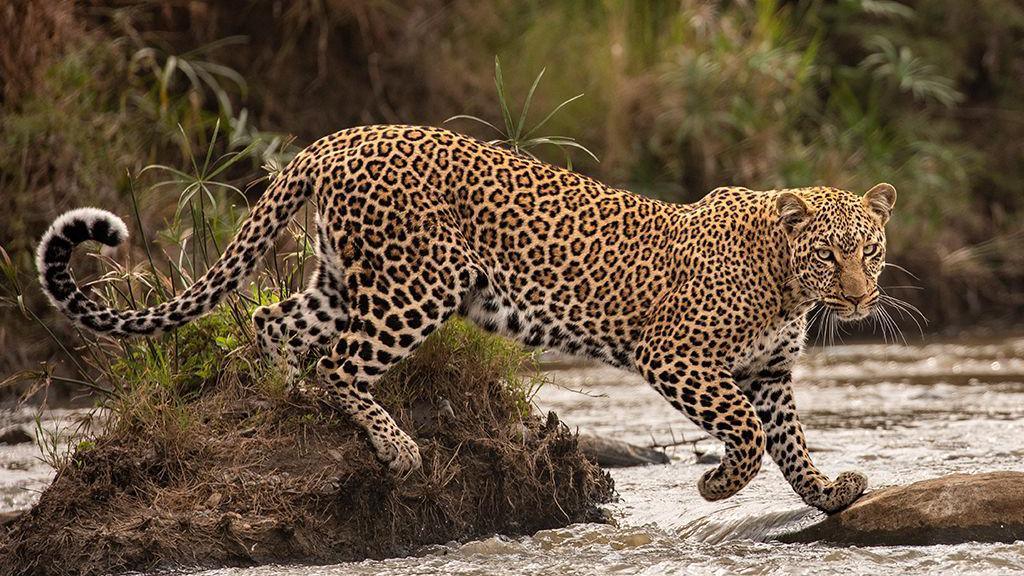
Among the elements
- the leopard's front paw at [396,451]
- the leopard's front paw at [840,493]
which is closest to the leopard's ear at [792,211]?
the leopard's front paw at [840,493]

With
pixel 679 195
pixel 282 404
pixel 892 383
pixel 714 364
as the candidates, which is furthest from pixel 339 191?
pixel 679 195

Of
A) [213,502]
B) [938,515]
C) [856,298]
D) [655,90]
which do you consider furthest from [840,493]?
[655,90]

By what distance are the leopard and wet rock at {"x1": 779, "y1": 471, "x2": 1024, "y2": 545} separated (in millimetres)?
199

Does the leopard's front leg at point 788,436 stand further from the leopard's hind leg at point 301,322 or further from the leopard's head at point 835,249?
the leopard's hind leg at point 301,322

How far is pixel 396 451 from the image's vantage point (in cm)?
708

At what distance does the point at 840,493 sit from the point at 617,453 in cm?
229

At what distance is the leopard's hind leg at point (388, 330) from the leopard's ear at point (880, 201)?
200cm

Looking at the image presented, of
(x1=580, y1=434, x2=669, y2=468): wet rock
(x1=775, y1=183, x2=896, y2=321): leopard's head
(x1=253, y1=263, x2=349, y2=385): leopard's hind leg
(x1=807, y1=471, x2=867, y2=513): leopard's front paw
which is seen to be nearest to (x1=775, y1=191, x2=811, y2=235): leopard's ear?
(x1=775, y1=183, x2=896, y2=321): leopard's head

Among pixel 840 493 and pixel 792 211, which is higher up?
pixel 792 211

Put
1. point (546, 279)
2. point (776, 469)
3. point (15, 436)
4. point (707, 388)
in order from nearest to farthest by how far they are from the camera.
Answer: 1. point (707, 388)
2. point (546, 279)
3. point (776, 469)
4. point (15, 436)

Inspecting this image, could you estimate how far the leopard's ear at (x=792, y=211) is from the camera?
7.28m

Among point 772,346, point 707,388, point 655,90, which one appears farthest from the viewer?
point 655,90

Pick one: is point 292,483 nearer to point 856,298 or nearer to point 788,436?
point 788,436

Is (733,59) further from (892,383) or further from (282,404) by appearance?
(282,404)
